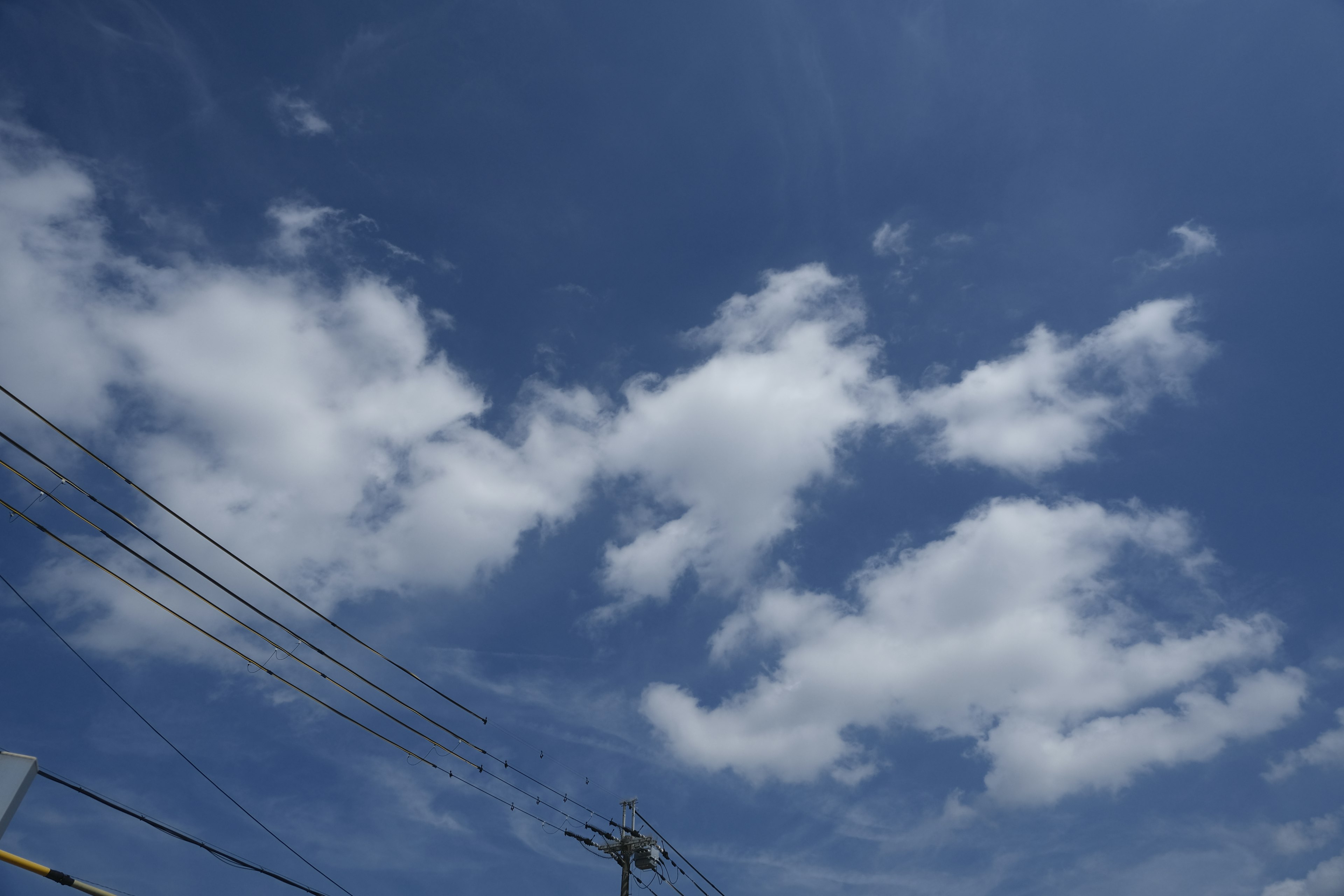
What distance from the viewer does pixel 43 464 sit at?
1337 centimetres

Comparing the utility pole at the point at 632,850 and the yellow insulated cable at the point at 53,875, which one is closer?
the yellow insulated cable at the point at 53,875

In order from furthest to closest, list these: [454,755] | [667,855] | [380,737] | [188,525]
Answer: [667,855]
[454,755]
[380,737]
[188,525]

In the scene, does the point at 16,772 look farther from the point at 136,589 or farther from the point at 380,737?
the point at 380,737

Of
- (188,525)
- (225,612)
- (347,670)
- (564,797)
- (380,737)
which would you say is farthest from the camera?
(564,797)

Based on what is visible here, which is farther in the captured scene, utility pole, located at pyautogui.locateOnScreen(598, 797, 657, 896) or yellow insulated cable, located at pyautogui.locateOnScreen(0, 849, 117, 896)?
utility pole, located at pyautogui.locateOnScreen(598, 797, 657, 896)

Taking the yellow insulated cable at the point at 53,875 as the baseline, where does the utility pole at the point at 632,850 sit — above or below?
above

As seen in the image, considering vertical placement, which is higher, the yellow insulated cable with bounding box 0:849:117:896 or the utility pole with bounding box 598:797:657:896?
the utility pole with bounding box 598:797:657:896

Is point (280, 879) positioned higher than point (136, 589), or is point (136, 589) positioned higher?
point (136, 589)

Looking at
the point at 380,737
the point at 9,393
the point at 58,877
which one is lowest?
the point at 58,877

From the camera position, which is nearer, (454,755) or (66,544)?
(66,544)

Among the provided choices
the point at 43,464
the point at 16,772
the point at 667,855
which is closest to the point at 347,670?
the point at 16,772

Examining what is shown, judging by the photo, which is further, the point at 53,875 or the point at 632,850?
the point at 632,850

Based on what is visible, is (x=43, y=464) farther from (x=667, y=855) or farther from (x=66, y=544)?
(x=667, y=855)

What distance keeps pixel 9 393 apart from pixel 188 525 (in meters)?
3.64
